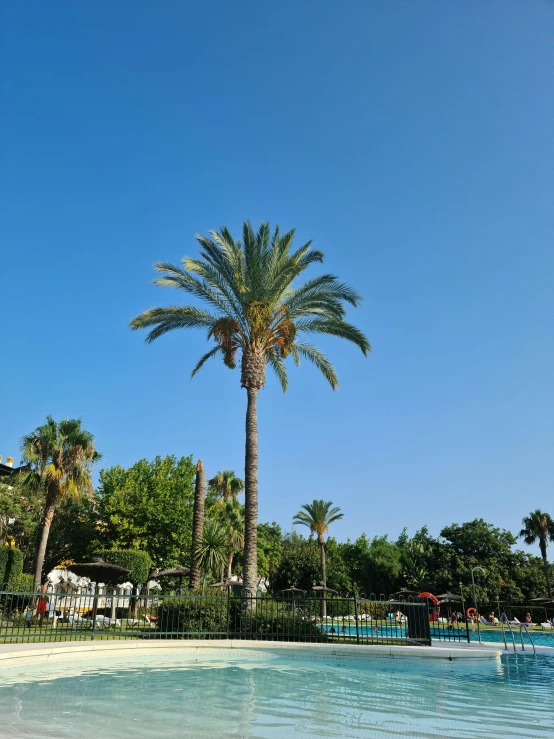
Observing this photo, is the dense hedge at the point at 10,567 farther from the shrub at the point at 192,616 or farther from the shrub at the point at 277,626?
the shrub at the point at 277,626

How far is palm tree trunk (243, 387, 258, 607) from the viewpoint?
2116cm

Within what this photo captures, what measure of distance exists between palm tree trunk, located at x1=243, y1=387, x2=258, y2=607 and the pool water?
16.1 ft

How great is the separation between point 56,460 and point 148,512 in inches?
377

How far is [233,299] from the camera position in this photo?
2366 cm

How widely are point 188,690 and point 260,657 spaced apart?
699 centimetres

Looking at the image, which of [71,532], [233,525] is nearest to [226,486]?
[233,525]

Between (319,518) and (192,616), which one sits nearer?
(192,616)

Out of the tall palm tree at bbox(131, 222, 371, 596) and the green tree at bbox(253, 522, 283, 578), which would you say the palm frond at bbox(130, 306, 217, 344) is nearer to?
the tall palm tree at bbox(131, 222, 371, 596)

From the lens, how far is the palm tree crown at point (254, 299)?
75.8ft

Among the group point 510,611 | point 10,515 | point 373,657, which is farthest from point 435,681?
point 510,611

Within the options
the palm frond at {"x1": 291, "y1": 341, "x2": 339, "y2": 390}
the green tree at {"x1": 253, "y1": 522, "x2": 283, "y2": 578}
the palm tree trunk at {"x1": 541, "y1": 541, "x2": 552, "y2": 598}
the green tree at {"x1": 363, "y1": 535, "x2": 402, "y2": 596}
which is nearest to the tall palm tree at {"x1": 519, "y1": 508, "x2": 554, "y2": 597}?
the palm tree trunk at {"x1": 541, "y1": 541, "x2": 552, "y2": 598}

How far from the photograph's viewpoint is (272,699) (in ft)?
33.0

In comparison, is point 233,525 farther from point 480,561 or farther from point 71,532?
point 480,561

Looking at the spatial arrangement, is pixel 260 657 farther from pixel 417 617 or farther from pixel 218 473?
pixel 218 473
